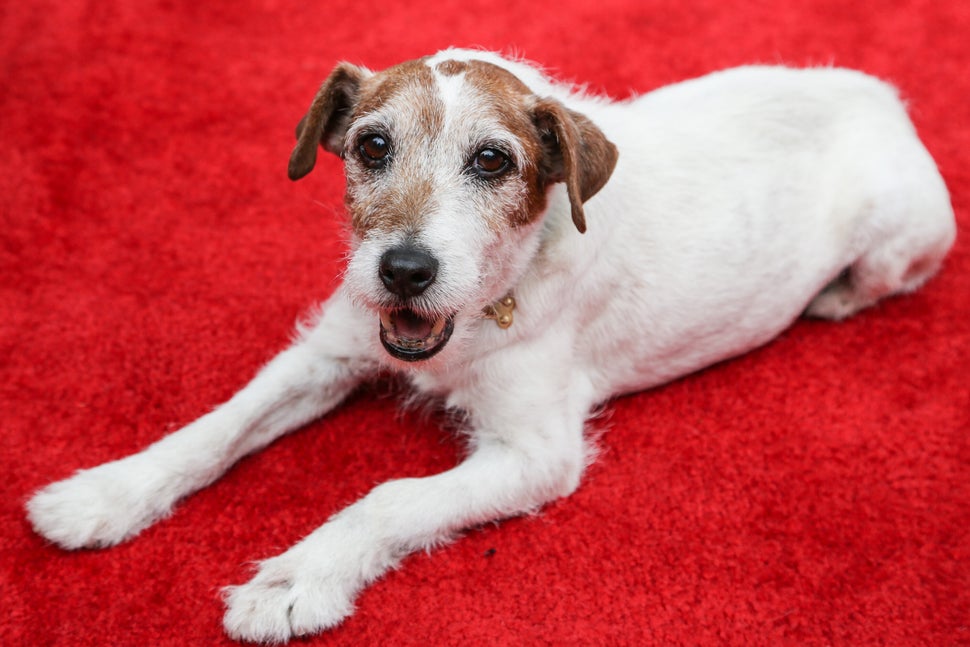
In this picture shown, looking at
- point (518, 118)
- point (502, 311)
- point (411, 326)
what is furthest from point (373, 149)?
point (502, 311)

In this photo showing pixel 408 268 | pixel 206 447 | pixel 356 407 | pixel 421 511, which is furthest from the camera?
pixel 356 407

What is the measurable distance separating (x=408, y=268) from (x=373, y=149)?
1.81 feet

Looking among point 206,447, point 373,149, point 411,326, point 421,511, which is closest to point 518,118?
point 373,149

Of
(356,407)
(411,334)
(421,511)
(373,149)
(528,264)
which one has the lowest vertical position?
(356,407)

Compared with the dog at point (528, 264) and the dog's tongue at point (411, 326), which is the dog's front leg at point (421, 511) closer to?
the dog at point (528, 264)

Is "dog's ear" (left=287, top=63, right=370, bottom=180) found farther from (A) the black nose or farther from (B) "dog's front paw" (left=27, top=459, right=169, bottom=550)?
(B) "dog's front paw" (left=27, top=459, right=169, bottom=550)

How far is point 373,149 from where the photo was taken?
3.13m

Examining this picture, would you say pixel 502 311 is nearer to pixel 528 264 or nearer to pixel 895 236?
pixel 528 264

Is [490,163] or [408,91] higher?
[408,91]

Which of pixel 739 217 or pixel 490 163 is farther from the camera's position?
pixel 739 217

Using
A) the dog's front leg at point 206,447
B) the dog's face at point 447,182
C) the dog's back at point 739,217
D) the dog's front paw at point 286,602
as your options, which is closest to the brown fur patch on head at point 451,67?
the dog's face at point 447,182

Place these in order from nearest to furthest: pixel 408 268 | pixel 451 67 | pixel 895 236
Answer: pixel 408 268 < pixel 451 67 < pixel 895 236

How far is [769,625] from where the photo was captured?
10.7 ft

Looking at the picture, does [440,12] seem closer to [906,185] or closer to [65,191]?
[65,191]
